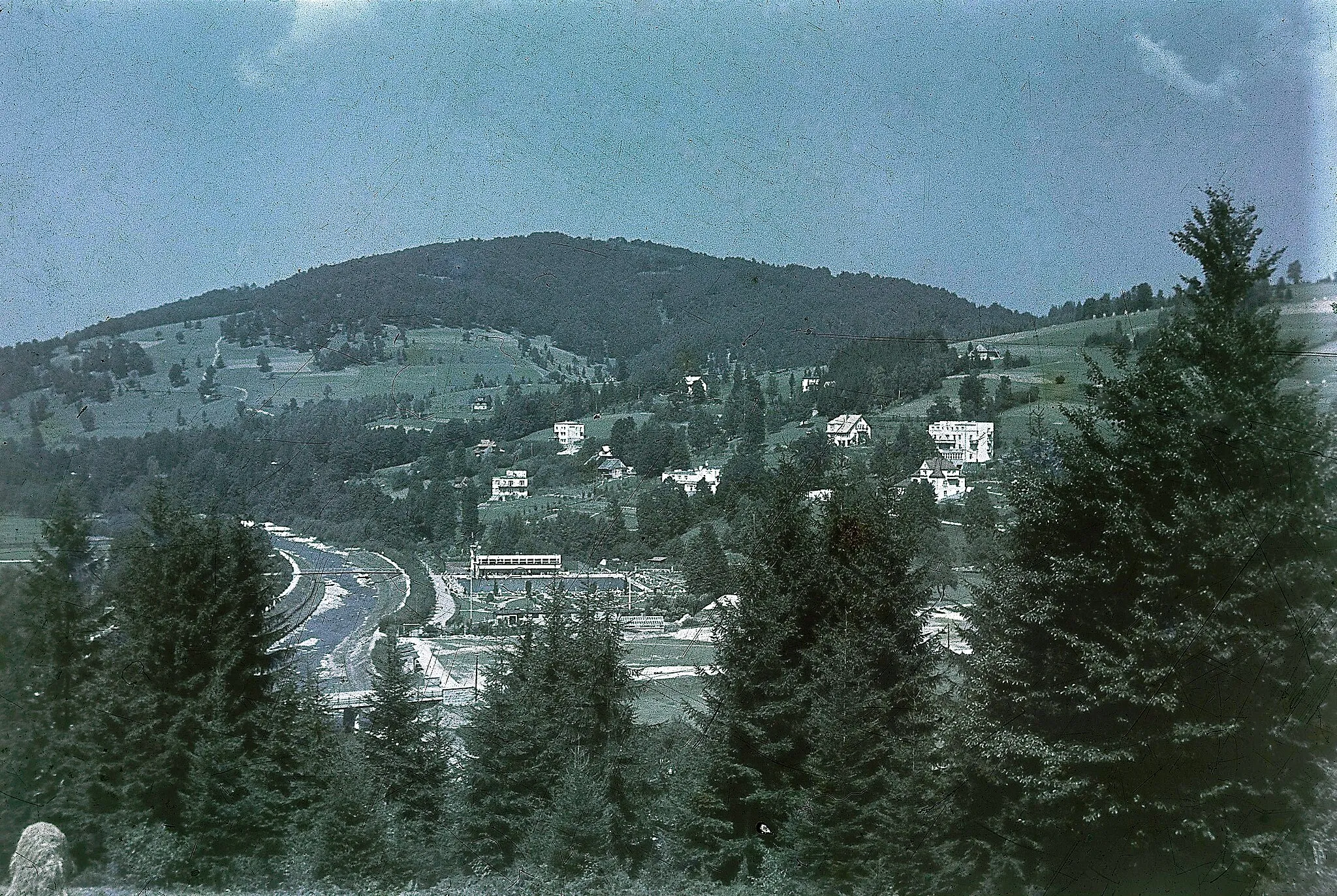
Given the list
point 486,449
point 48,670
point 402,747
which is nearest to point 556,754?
point 402,747

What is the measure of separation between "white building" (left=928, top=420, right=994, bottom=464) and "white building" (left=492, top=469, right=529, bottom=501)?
4.08 meters

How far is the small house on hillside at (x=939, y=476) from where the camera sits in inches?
325

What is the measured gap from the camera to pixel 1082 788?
652 centimetres

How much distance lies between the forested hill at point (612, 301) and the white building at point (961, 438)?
89 centimetres

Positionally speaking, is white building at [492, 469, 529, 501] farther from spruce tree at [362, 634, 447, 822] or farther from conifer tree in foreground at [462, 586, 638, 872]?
spruce tree at [362, 634, 447, 822]

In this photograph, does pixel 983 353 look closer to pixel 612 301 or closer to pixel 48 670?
pixel 612 301

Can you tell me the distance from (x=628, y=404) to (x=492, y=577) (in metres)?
2.37

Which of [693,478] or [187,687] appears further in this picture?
[693,478]

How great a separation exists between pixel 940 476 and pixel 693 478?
2.40 metres

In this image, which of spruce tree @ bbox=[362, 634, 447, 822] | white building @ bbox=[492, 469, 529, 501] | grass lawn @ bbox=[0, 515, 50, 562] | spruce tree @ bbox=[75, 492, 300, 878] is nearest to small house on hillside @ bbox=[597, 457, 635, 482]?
white building @ bbox=[492, 469, 529, 501]

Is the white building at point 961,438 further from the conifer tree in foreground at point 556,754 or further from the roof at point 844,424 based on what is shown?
the conifer tree in foreground at point 556,754

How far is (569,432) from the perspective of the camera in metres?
9.66

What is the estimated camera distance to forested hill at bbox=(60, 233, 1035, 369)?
8.64 metres

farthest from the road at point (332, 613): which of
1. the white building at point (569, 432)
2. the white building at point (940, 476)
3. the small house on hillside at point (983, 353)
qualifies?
the small house on hillside at point (983, 353)
